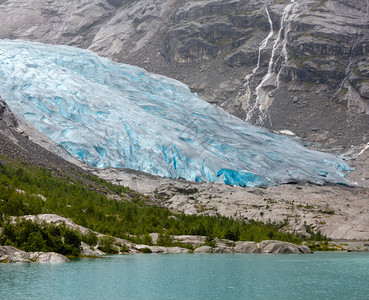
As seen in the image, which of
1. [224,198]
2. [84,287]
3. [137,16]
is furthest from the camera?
[137,16]

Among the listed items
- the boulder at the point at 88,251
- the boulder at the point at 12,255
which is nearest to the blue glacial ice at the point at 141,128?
the boulder at the point at 88,251

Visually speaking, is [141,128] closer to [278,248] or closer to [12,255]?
[278,248]

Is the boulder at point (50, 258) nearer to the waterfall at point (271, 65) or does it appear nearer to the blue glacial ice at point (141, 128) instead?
the blue glacial ice at point (141, 128)

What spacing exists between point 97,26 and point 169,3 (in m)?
18.8

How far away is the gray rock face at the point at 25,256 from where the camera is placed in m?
28.0

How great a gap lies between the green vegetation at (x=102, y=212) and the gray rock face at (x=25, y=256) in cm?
235

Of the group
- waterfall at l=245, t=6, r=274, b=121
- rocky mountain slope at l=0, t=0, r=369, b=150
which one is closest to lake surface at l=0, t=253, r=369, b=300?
rocky mountain slope at l=0, t=0, r=369, b=150

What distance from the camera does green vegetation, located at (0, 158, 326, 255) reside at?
3816 cm

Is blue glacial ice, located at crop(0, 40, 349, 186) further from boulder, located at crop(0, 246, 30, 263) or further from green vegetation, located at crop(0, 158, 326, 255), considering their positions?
boulder, located at crop(0, 246, 30, 263)

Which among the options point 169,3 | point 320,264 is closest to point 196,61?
point 169,3

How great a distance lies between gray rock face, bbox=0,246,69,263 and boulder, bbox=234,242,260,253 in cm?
1747

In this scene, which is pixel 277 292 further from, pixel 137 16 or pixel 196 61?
pixel 137 16

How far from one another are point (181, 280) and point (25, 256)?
30.7 ft

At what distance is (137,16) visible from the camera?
123750 millimetres
